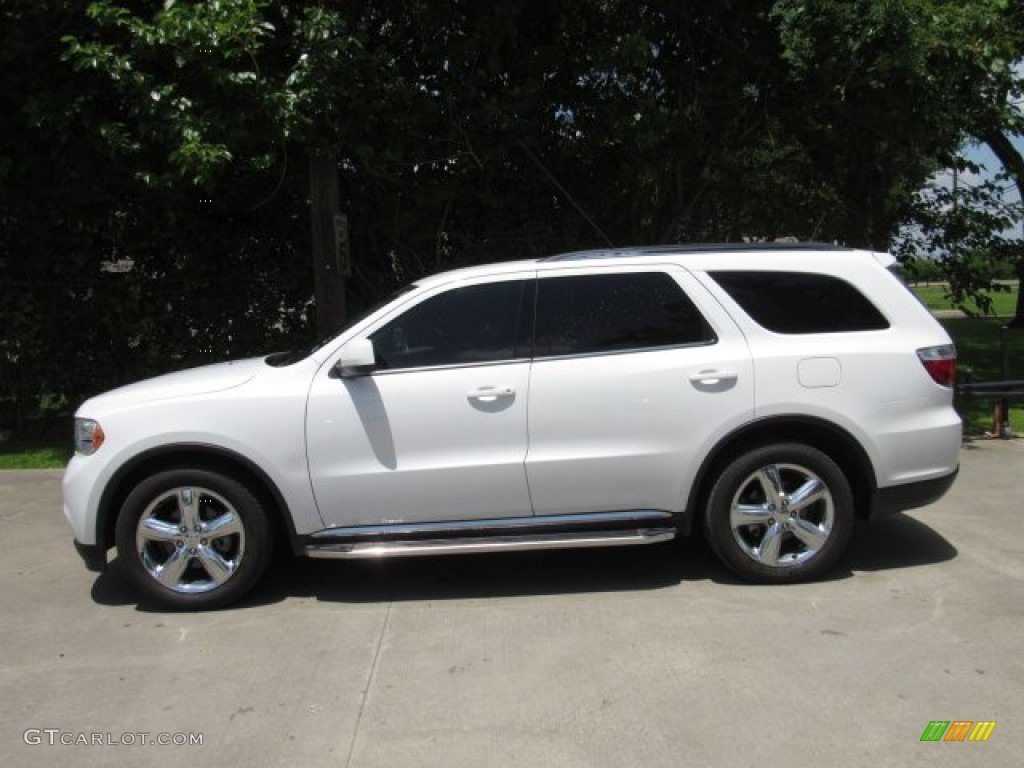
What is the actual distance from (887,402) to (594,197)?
18.1 ft

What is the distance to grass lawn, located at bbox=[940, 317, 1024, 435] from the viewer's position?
31.0ft

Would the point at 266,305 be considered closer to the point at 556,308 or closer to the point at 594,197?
the point at 594,197

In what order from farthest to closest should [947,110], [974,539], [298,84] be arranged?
[947,110] → [298,84] → [974,539]

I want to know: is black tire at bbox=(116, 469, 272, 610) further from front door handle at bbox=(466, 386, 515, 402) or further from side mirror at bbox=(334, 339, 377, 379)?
front door handle at bbox=(466, 386, 515, 402)

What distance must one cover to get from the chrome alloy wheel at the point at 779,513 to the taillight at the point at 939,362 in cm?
84

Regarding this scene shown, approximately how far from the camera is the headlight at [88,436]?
185 inches

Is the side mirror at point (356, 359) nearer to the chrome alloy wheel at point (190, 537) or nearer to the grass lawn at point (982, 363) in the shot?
the chrome alloy wheel at point (190, 537)

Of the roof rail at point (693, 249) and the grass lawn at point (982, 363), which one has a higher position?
the roof rail at point (693, 249)

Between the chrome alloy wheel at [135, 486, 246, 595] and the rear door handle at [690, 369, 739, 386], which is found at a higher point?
the rear door handle at [690, 369, 739, 386]

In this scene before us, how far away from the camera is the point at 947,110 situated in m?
8.31

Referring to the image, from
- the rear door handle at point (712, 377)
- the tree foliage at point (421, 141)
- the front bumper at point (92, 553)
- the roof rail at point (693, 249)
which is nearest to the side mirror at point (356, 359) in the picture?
the roof rail at point (693, 249)

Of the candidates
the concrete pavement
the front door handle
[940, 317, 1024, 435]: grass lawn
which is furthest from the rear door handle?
[940, 317, 1024, 435]: grass lawn

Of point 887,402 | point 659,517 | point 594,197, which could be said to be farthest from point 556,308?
point 594,197

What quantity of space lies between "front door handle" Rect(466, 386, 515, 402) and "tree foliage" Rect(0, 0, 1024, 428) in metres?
3.33
